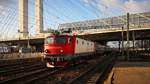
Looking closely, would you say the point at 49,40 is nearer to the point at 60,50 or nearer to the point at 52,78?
the point at 60,50

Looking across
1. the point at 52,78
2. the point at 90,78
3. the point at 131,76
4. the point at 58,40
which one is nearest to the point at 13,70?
the point at 58,40

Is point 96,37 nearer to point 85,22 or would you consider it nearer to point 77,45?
point 85,22

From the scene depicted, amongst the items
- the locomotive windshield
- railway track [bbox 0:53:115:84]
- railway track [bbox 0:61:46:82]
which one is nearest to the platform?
railway track [bbox 0:53:115:84]

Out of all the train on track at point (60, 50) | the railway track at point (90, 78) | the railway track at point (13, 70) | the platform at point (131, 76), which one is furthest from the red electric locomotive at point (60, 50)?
the platform at point (131, 76)

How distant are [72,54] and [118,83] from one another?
35.4 feet

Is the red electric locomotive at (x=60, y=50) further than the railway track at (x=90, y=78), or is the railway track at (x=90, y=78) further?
the red electric locomotive at (x=60, y=50)

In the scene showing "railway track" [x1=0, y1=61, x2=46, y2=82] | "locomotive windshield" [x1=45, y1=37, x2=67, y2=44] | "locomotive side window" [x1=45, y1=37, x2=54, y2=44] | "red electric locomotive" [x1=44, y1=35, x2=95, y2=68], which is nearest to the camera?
"railway track" [x1=0, y1=61, x2=46, y2=82]

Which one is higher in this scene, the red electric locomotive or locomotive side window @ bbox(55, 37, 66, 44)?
locomotive side window @ bbox(55, 37, 66, 44)

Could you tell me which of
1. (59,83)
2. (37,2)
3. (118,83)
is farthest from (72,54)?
(37,2)

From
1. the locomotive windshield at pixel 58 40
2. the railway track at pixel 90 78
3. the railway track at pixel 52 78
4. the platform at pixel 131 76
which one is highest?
the locomotive windshield at pixel 58 40

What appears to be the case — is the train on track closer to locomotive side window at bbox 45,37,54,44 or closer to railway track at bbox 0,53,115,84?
locomotive side window at bbox 45,37,54,44

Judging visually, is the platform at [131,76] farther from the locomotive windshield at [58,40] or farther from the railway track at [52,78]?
the locomotive windshield at [58,40]

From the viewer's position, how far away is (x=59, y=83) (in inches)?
586

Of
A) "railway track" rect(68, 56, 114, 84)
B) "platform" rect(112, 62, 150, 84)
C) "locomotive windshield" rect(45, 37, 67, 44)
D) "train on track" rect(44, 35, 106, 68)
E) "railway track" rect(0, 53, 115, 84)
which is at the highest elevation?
"locomotive windshield" rect(45, 37, 67, 44)
